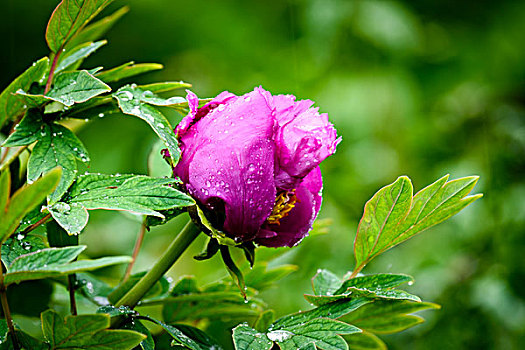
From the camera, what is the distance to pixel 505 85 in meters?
1.48

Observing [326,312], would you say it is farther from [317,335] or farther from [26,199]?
[26,199]

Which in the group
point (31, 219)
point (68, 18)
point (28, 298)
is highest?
point (68, 18)

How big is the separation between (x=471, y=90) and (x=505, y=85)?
9cm

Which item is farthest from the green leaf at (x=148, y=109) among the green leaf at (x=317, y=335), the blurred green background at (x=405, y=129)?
the blurred green background at (x=405, y=129)

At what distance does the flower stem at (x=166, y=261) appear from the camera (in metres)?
0.38

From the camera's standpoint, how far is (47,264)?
292 millimetres

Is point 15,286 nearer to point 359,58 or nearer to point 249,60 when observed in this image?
point 359,58

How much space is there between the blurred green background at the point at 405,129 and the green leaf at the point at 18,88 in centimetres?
42

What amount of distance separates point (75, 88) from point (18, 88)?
0.17 feet

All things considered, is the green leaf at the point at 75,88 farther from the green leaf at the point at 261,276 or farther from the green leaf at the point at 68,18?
the green leaf at the point at 261,276

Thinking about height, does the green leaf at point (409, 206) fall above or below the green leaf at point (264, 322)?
above

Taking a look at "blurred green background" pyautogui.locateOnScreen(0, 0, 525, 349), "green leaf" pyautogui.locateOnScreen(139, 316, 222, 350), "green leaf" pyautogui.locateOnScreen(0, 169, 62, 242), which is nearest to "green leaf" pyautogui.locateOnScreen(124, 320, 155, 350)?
"green leaf" pyautogui.locateOnScreen(139, 316, 222, 350)

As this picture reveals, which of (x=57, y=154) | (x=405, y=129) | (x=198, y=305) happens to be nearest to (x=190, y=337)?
(x=198, y=305)

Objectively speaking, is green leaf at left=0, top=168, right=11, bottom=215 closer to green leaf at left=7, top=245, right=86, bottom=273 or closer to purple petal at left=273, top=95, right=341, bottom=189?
green leaf at left=7, top=245, right=86, bottom=273
